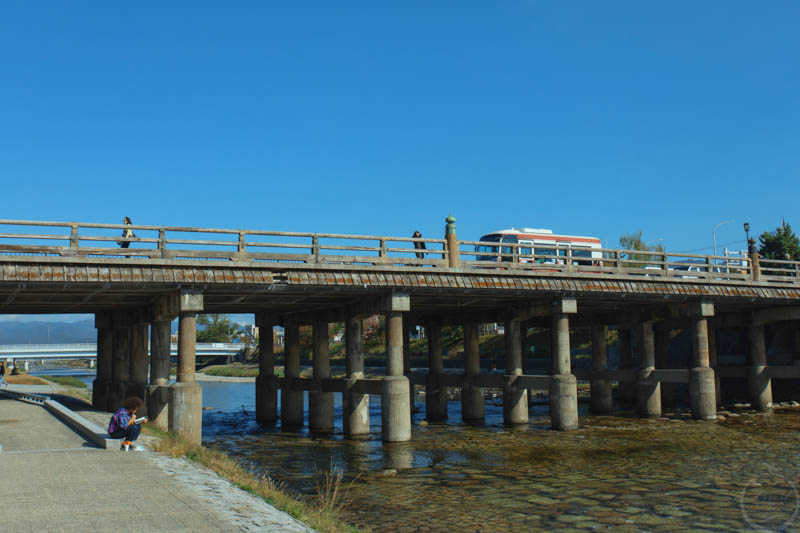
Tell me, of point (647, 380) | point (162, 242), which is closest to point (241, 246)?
point (162, 242)

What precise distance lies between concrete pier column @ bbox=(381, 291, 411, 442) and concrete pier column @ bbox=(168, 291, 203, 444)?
661 centimetres

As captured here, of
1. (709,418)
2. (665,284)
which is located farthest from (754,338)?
(665,284)

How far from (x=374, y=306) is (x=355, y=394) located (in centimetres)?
393

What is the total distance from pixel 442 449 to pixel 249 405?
30.3 meters

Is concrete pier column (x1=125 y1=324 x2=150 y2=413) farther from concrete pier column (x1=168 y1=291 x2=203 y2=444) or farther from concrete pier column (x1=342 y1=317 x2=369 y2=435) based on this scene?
concrete pier column (x1=342 y1=317 x2=369 y2=435)

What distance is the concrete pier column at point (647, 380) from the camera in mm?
34562

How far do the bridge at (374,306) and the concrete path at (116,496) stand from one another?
20.5ft

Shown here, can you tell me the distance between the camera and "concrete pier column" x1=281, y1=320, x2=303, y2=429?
3388cm

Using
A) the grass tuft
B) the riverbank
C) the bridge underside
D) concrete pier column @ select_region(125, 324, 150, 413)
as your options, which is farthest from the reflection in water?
the bridge underside

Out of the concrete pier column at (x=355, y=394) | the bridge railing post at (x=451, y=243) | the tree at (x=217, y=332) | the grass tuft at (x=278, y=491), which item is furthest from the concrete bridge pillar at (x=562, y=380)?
the tree at (x=217, y=332)

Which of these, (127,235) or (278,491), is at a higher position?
(127,235)

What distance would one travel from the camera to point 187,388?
71.9 feet

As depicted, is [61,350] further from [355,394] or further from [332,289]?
[332,289]

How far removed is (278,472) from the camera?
20.5m
